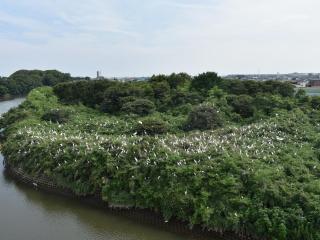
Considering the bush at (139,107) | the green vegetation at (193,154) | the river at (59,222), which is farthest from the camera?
the bush at (139,107)

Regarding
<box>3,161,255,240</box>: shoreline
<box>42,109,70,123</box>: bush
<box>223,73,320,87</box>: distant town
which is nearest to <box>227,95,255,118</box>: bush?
<box>223,73,320,87</box>: distant town

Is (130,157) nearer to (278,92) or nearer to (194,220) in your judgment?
(194,220)

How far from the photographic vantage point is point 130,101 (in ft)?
98.2

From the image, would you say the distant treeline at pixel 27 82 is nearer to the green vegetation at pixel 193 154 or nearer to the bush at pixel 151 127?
the green vegetation at pixel 193 154

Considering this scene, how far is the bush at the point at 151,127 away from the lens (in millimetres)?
22781

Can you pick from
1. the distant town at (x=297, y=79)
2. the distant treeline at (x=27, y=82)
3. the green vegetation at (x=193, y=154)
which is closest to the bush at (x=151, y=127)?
the green vegetation at (x=193, y=154)

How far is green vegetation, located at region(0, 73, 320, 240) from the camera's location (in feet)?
43.5

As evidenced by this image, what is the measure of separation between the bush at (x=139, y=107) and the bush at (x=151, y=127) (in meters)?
4.94

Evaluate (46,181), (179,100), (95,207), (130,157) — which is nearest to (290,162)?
(130,157)

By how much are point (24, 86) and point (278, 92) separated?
6838cm

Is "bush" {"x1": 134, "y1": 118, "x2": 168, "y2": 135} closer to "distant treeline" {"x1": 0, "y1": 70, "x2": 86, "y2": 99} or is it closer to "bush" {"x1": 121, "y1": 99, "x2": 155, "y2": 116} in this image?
"bush" {"x1": 121, "y1": 99, "x2": 155, "y2": 116}

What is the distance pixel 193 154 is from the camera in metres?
16.5

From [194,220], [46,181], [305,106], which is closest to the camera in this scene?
[194,220]

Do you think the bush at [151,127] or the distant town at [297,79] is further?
the distant town at [297,79]
